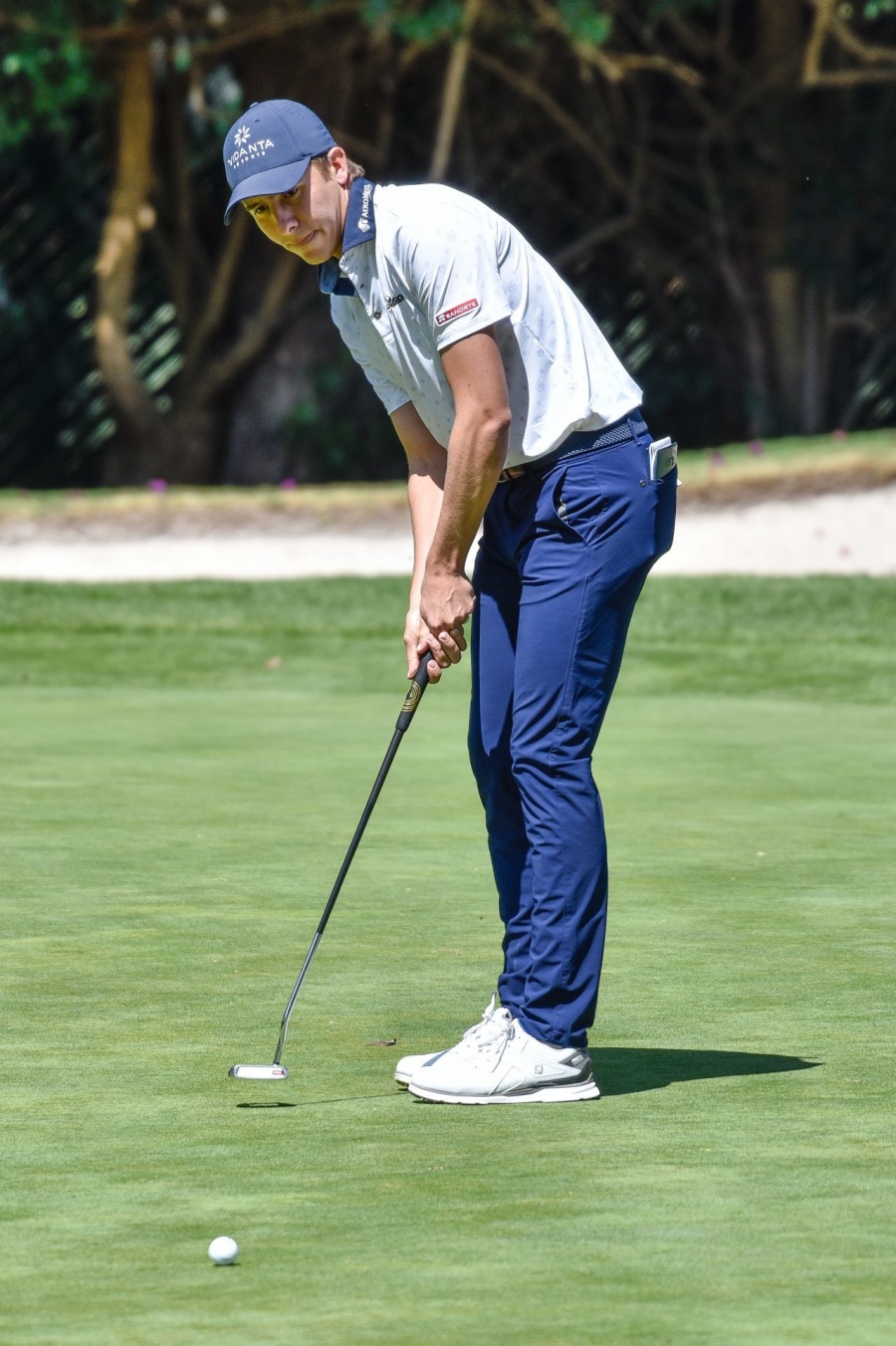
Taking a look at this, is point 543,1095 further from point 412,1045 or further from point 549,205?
point 549,205

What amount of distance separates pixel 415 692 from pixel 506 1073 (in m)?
0.70

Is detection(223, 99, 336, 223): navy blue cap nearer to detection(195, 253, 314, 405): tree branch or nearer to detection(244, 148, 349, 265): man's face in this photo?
detection(244, 148, 349, 265): man's face

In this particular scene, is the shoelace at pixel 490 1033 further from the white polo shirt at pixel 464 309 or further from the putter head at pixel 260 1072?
the white polo shirt at pixel 464 309

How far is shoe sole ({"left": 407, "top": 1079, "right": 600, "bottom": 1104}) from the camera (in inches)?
161

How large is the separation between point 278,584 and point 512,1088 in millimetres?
9741

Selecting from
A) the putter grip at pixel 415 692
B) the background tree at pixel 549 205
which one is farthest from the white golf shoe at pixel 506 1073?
the background tree at pixel 549 205

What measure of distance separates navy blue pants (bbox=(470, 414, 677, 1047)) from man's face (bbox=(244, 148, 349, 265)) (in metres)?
0.51

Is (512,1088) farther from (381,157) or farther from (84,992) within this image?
(381,157)

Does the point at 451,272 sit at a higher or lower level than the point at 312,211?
lower

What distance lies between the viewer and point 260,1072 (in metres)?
4.04

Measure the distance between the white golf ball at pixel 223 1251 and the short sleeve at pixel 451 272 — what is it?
1.54m

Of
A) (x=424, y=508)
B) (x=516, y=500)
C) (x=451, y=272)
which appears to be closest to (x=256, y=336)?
(x=424, y=508)

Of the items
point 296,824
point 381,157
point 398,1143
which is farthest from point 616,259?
point 398,1143

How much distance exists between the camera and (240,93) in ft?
57.6
